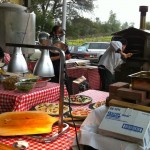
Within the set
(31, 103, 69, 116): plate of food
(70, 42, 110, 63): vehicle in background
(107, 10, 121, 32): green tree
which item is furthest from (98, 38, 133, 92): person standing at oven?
(107, 10, 121, 32): green tree

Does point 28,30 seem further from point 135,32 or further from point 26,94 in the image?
point 135,32

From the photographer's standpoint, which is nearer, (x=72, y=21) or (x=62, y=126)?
(x=62, y=126)

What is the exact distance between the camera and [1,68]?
3414 mm

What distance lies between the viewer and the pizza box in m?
1.44

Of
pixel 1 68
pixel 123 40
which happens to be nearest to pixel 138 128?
pixel 1 68

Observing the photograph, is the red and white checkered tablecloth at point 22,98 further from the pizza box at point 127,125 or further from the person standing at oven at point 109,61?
the person standing at oven at point 109,61

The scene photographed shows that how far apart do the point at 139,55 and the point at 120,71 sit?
0.75 m

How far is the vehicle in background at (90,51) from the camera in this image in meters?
14.0

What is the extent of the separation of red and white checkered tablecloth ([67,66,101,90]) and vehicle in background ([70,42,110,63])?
6821 millimetres

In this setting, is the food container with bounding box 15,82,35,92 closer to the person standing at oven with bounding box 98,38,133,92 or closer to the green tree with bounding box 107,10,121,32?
the person standing at oven with bounding box 98,38,133,92

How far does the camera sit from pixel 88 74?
6.38 m

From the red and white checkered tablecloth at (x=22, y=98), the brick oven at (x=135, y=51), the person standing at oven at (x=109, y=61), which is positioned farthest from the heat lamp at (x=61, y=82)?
the brick oven at (x=135, y=51)

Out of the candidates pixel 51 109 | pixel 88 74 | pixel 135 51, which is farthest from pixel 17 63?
pixel 135 51

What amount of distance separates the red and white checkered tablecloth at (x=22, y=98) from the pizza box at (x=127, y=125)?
135 centimetres
